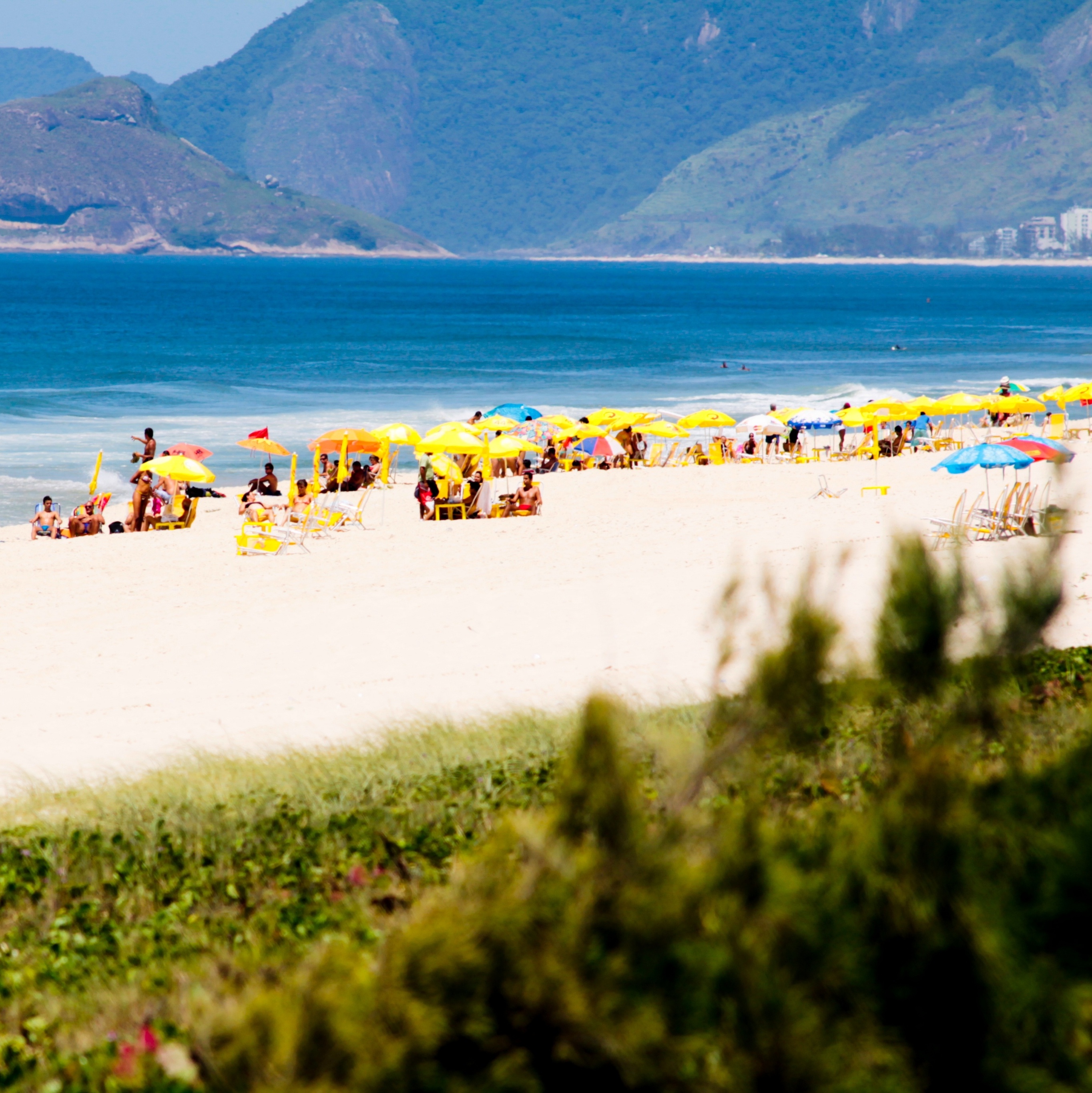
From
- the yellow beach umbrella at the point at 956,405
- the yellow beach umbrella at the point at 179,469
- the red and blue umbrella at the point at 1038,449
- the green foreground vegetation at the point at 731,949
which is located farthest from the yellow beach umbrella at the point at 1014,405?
the green foreground vegetation at the point at 731,949

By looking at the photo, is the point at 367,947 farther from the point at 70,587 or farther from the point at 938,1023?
the point at 70,587

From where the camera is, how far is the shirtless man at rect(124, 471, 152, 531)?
17172 mm

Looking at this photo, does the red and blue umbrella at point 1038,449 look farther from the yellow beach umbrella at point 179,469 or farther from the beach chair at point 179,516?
the beach chair at point 179,516

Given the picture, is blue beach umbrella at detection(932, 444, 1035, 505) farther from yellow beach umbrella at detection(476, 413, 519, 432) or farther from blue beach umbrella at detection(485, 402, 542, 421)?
blue beach umbrella at detection(485, 402, 542, 421)

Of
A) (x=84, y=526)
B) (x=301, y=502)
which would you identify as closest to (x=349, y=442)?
(x=301, y=502)

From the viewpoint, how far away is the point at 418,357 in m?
53.2

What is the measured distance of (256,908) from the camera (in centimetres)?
501

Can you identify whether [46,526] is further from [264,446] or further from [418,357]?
[418,357]

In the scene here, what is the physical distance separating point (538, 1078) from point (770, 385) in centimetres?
4257

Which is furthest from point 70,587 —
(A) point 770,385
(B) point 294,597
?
(A) point 770,385

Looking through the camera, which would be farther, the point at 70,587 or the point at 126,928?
the point at 70,587

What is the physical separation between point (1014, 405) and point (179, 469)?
15837mm

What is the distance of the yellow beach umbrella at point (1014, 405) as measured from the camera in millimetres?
24281

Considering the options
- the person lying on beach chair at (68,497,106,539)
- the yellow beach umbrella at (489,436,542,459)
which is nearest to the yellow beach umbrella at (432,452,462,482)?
the yellow beach umbrella at (489,436,542,459)
